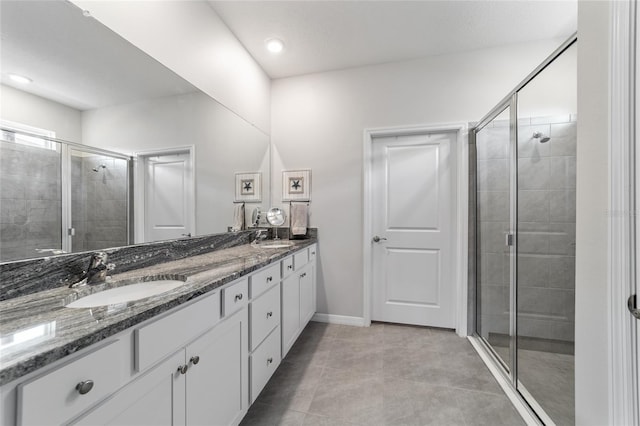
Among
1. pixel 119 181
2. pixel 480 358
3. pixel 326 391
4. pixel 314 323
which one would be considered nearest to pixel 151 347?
pixel 119 181

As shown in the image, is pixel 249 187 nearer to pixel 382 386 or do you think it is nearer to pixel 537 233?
pixel 382 386

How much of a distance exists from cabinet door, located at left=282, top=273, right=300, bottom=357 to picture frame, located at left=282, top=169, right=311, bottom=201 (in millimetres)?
962

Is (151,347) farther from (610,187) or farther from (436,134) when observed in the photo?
(436,134)

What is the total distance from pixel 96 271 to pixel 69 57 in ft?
2.97

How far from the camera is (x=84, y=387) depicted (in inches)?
22.9

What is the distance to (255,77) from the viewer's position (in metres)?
2.52

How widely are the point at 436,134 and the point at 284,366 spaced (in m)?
2.43

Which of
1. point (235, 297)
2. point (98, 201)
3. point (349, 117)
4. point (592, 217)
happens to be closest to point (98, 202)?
point (98, 201)

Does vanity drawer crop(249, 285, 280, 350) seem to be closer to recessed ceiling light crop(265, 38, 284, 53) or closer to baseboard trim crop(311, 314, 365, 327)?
baseboard trim crop(311, 314, 365, 327)

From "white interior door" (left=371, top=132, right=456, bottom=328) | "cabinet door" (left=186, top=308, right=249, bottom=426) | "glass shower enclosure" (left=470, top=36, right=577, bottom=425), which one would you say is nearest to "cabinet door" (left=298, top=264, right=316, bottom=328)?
"white interior door" (left=371, top=132, right=456, bottom=328)

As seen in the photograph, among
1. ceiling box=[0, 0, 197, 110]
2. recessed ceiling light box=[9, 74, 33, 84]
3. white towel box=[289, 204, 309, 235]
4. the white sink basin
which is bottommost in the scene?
the white sink basin

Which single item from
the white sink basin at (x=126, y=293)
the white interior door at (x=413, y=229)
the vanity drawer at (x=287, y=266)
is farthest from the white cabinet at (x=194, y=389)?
the white interior door at (x=413, y=229)

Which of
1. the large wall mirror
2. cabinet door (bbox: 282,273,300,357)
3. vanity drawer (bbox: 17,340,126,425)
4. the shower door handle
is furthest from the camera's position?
cabinet door (bbox: 282,273,300,357)

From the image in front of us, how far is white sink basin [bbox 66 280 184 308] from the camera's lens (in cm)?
93
